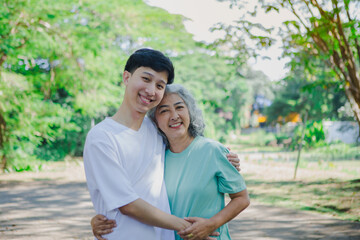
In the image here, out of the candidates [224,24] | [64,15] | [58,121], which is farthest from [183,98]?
[58,121]

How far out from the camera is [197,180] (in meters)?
2.07

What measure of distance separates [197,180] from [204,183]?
4cm

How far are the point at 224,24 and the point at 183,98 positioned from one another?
6.39 metres

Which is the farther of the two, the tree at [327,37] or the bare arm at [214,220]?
the tree at [327,37]

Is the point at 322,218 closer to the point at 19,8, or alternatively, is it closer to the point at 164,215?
the point at 164,215

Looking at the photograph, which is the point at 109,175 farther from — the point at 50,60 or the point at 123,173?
the point at 50,60

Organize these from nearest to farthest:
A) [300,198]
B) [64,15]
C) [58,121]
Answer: [300,198], [64,15], [58,121]

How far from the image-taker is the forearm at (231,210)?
2.01m

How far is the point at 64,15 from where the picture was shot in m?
11.4

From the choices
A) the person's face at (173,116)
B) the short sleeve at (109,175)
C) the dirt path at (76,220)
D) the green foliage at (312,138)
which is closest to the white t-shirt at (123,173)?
the short sleeve at (109,175)

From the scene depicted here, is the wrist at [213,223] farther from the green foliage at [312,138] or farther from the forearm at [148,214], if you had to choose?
the green foliage at [312,138]

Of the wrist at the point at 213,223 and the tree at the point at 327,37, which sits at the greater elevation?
the tree at the point at 327,37

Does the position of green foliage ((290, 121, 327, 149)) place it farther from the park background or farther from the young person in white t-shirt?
the young person in white t-shirt

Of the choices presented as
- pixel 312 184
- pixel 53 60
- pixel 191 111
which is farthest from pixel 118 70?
pixel 191 111
